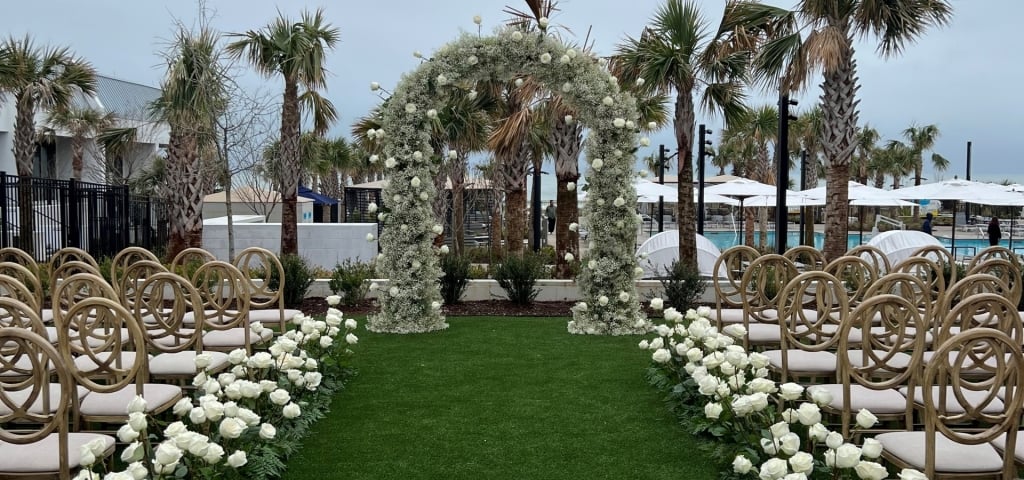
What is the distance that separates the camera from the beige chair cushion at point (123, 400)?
423 cm

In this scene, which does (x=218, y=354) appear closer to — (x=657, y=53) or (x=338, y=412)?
(x=338, y=412)

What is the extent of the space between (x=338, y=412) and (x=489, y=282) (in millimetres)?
6105

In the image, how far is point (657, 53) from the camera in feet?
38.5

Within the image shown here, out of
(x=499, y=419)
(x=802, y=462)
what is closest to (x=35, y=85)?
(x=499, y=419)

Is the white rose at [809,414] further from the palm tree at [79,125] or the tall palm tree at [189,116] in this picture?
the palm tree at [79,125]

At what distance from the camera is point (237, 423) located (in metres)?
3.62

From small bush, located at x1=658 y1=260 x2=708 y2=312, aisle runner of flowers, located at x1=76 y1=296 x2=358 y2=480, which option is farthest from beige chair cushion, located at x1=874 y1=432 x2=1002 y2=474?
small bush, located at x1=658 y1=260 x2=708 y2=312

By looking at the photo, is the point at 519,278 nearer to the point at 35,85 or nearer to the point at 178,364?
the point at 178,364

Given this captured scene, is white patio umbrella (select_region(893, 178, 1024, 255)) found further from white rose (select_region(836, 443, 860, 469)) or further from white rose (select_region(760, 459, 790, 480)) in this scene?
white rose (select_region(760, 459, 790, 480))

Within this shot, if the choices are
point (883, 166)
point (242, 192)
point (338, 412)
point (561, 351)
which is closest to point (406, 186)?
point (561, 351)

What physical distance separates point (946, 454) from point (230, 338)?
490 cm

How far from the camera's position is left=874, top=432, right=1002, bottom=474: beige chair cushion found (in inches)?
135

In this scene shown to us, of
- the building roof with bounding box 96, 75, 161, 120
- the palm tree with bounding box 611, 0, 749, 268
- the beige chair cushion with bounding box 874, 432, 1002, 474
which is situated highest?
the building roof with bounding box 96, 75, 161, 120

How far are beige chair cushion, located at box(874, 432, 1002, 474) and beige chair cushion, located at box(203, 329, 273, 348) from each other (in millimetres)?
4455
